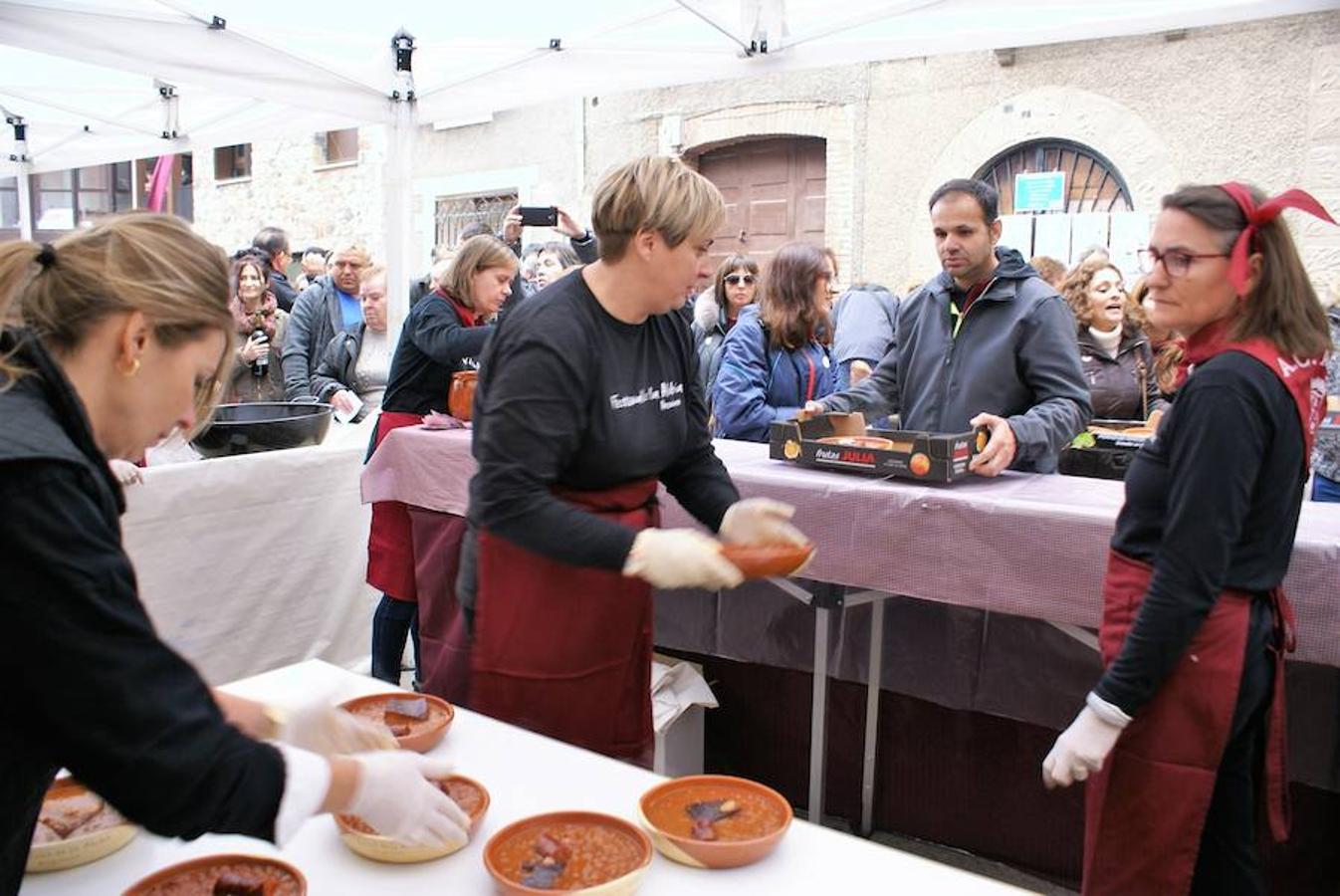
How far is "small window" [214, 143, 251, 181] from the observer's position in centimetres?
1377

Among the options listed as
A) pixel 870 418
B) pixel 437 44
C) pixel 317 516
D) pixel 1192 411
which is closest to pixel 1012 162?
pixel 437 44

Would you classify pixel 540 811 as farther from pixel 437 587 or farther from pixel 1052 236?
pixel 1052 236

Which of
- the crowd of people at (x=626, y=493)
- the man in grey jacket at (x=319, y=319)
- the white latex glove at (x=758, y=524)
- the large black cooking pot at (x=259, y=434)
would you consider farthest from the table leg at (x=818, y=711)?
the man in grey jacket at (x=319, y=319)

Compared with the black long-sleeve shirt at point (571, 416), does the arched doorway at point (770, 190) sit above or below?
above

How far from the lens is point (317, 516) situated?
3859 mm

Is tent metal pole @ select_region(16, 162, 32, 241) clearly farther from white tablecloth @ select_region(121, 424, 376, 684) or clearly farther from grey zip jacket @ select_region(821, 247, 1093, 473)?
grey zip jacket @ select_region(821, 247, 1093, 473)

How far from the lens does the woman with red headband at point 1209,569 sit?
1.57m

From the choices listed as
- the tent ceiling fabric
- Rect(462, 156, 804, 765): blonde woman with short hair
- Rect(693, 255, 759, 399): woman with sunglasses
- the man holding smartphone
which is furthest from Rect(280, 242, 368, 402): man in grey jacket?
Rect(462, 156, 804, 765): blonde woman with short hair

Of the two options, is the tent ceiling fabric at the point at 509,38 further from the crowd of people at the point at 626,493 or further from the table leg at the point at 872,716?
the table leg at the point at 872,716

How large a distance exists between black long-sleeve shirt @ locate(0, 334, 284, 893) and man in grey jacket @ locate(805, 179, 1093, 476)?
201cm

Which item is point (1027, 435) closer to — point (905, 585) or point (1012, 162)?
point (905, 585)

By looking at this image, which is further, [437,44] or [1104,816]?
[437,44]

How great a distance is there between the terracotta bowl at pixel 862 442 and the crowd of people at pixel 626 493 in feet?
0.72

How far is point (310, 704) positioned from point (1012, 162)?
283 inches
